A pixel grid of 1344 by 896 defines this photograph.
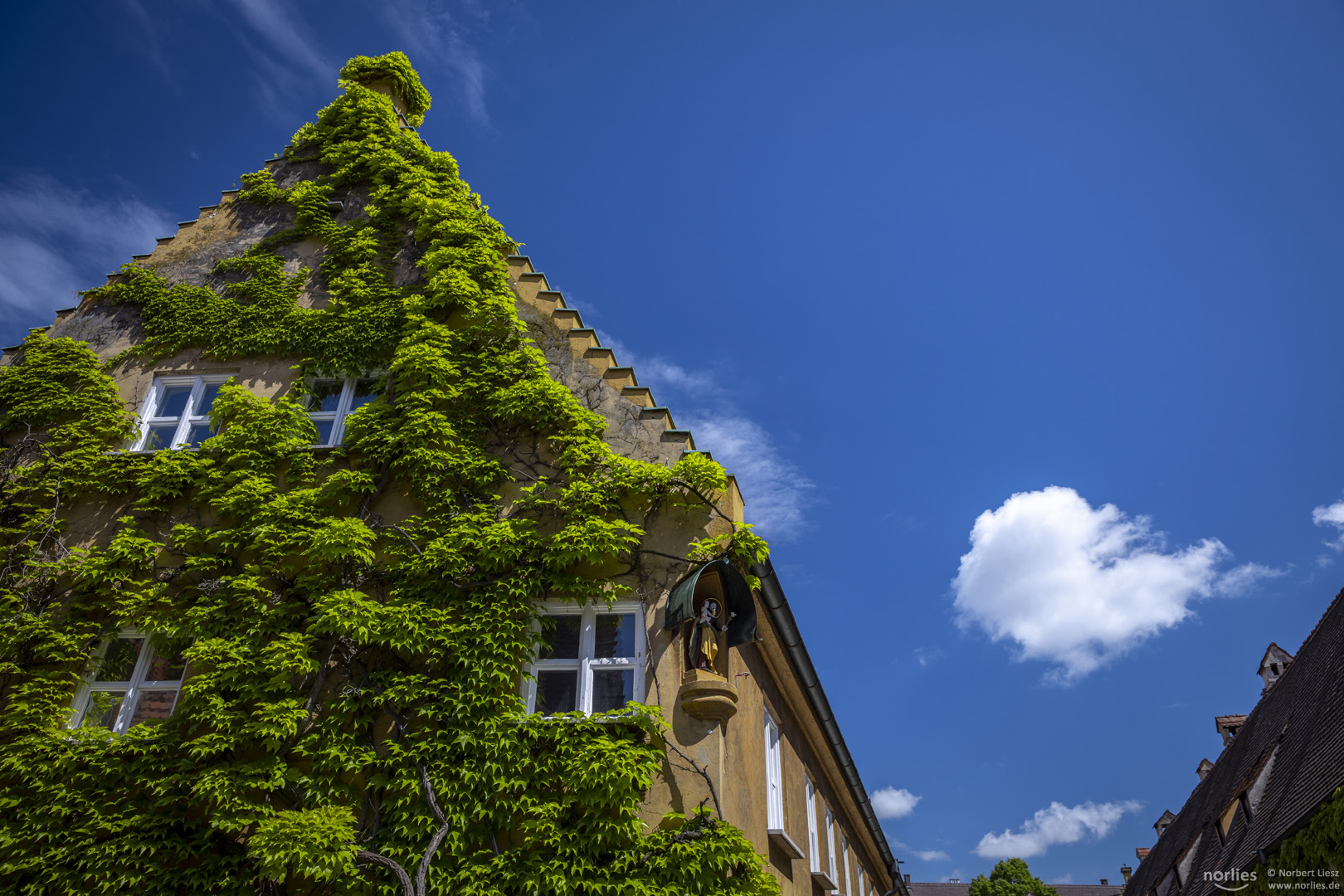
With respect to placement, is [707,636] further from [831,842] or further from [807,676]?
[831,842]

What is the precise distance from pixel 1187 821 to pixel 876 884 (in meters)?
11.7

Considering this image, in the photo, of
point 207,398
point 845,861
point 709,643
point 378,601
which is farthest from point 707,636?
point 845,861

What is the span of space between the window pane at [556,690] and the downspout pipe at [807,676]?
2.37 metres

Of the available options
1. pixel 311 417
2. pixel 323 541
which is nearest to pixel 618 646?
pixel 323 541

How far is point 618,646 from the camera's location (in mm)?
9070

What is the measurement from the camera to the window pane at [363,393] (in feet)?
37.9

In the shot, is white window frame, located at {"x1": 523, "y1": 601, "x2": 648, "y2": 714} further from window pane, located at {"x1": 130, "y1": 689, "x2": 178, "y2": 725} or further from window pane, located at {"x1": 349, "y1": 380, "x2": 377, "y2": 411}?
window pane, located at {"x1": 349, "y1": 380, "x2": 377, "y2": 411}

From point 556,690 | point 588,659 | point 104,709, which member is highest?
point 588,659

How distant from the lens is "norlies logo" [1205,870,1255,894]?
14.7m

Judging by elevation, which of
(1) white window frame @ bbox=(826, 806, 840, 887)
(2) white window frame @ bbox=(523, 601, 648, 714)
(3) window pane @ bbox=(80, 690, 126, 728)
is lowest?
(1) white window frame @ bbox=(826, 806, 840, 887)

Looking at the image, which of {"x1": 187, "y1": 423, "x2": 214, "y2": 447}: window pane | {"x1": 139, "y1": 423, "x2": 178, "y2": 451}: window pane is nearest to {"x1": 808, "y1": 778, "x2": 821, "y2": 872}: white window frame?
{"x1": 187, "y1": 423, "x2": 214, "y2": 447}: window pane

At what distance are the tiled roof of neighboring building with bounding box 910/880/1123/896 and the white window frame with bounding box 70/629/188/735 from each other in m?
98.3

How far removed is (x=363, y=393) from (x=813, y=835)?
9834 mm

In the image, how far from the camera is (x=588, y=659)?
896 cm
